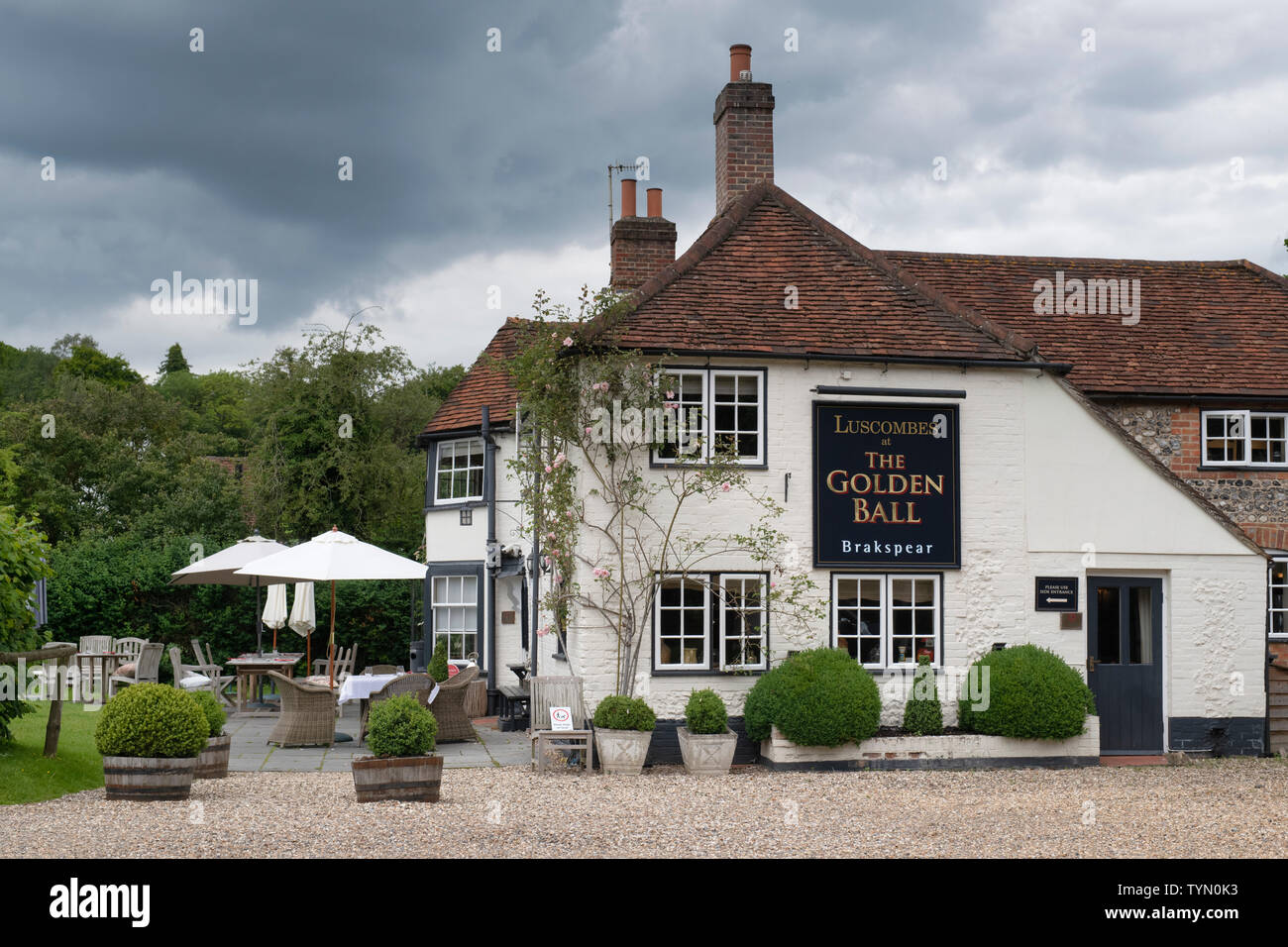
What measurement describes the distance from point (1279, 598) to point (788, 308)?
28.1 ft

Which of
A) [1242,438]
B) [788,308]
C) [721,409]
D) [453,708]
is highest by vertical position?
[788,308]

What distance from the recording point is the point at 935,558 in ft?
49.9

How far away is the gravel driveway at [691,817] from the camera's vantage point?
8.98 metres

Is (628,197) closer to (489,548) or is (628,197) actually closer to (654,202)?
(654,202)

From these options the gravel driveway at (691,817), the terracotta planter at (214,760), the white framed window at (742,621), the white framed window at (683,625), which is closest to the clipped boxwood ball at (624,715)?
the gravel driveway at (691,817)

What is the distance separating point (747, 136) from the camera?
17641mm

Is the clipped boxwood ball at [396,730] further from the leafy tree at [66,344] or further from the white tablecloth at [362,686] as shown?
the leafy tree at [66,344]

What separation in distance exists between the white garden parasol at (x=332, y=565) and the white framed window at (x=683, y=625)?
3429 mm

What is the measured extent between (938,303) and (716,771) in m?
6.69

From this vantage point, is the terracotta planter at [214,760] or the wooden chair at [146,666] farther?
the wooden chair at [146,666]

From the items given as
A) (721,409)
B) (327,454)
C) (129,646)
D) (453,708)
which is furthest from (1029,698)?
(327,454)

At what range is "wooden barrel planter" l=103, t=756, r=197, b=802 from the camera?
10.7 metres

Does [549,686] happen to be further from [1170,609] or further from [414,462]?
[414,462]

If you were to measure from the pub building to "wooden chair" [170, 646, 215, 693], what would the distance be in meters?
5.05
